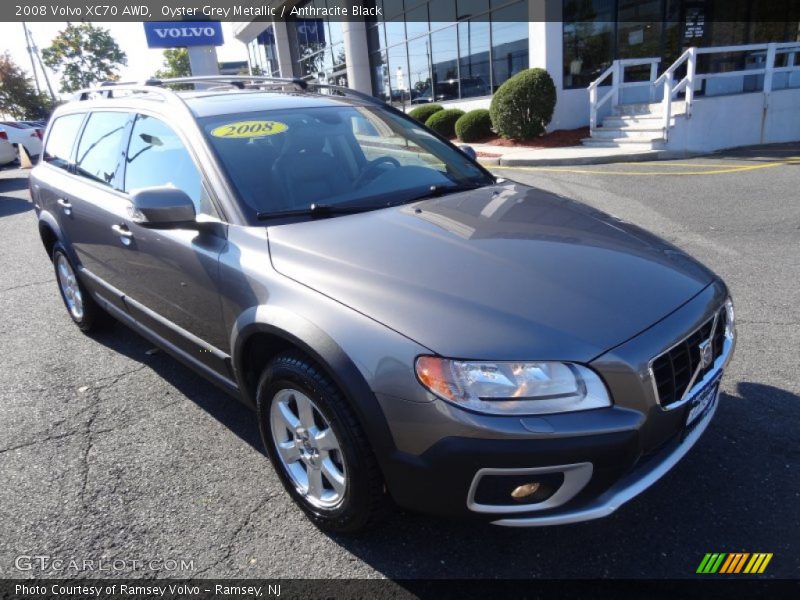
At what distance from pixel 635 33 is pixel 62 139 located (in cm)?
1461

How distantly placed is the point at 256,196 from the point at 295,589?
1.68m

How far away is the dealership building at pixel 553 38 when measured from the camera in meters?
14.6

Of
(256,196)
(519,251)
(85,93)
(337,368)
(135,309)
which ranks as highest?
(85,93)

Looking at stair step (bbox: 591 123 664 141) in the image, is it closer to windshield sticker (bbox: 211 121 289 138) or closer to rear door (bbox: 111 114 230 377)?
windshield sticker (bbox: 211 121 289 138)

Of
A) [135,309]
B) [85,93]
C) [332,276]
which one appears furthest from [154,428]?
[85,93]

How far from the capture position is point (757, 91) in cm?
1323

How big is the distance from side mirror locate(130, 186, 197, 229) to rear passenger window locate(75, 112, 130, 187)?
1153 mm

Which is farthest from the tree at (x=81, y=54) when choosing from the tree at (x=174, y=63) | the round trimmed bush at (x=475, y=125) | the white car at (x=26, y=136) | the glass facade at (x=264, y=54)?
the round trimmed bush at (x=475, y=125)

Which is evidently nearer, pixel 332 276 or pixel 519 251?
pixel 332 276

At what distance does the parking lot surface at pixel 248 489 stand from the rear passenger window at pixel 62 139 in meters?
1.41

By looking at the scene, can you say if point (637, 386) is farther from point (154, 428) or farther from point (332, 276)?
point (154, 428)

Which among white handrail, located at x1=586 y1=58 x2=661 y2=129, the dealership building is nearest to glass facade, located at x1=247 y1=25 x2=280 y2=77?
the dealership building

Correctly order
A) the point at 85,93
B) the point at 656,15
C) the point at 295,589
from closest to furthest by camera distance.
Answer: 1. the point at 295,589
2. the point at 85,93
3. the point at 656,15

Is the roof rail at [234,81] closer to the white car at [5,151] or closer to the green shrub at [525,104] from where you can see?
the green shrub at [525,104]
